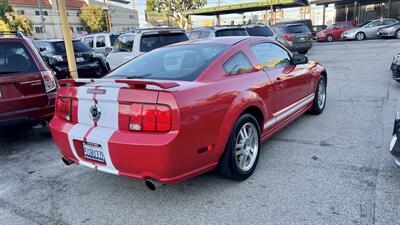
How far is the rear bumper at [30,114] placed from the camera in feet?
15.1

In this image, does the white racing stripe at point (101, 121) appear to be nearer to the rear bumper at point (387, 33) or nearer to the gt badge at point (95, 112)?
the gt badge at point (95, 112)

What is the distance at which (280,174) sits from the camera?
3.63 m

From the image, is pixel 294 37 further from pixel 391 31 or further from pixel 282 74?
pixel 282 74

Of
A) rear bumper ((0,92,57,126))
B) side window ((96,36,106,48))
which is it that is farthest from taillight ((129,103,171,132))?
side window ((96,36,106,48))

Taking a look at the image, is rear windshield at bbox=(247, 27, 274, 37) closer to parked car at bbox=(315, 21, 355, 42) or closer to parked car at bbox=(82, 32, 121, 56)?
parked car at bbox=(82, 32, 121, 56)

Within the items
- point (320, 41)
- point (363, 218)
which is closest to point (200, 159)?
point (363, 218)

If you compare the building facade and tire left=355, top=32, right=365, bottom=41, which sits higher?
the building facade

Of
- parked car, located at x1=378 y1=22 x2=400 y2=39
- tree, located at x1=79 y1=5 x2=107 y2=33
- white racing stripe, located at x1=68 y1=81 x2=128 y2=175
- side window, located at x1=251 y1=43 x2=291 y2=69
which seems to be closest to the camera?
white racing stripe, located at x1=68 y1=81 x2=128 y2=175

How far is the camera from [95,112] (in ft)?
9.86

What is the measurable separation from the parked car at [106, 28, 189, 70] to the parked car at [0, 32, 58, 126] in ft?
11.3

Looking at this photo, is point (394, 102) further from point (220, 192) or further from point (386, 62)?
point (386, 62)

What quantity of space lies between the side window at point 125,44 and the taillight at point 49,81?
3938 mm

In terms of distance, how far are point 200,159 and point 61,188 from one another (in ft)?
5.60

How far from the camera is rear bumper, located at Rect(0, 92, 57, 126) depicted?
460 centimetres
